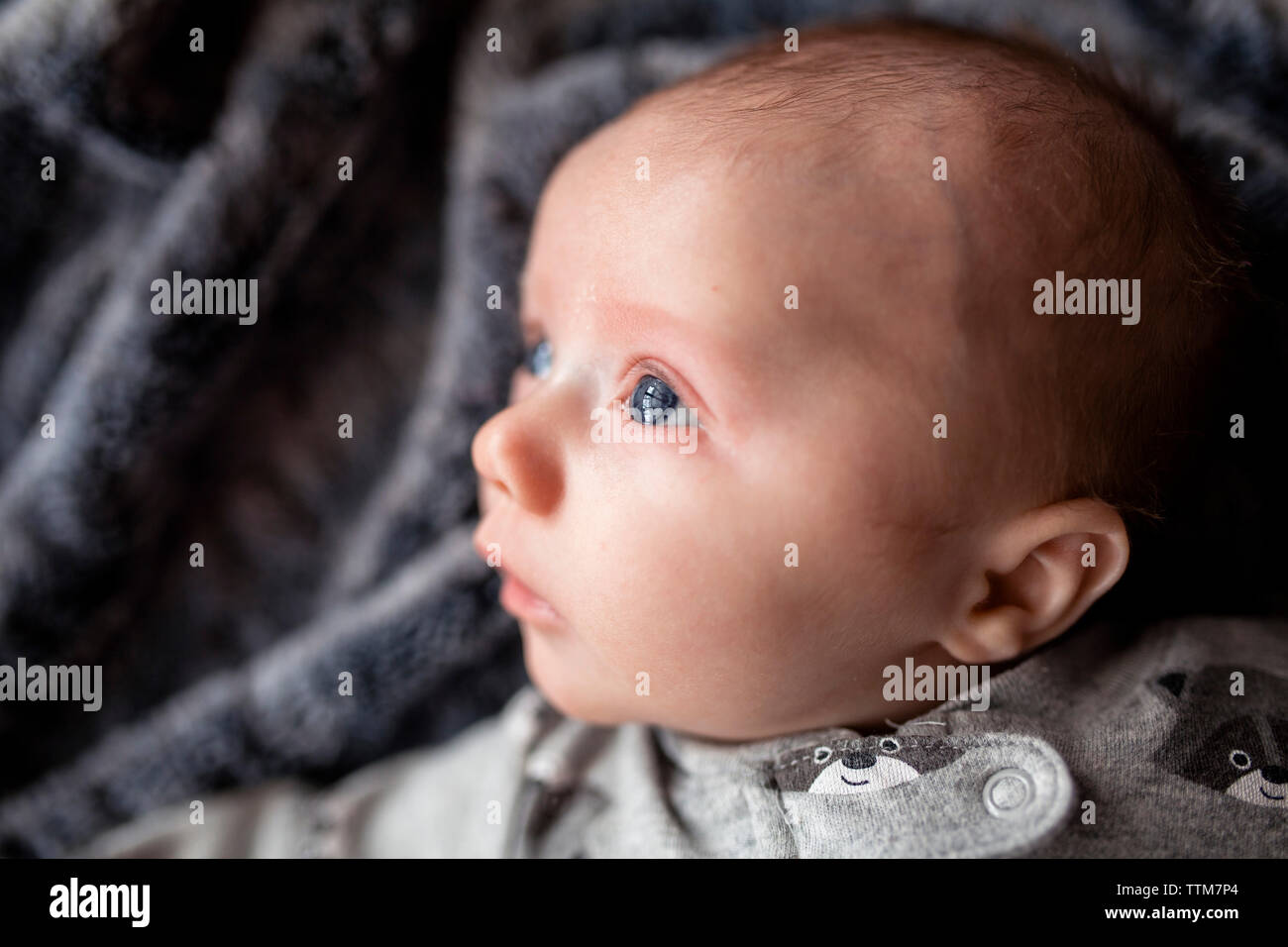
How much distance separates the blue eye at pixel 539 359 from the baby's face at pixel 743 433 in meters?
0.10

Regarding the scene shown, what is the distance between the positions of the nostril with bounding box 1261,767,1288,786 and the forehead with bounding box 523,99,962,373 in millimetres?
518

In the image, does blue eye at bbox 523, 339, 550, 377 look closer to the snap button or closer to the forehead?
the forehead

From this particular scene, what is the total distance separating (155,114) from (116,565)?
1.82 ft

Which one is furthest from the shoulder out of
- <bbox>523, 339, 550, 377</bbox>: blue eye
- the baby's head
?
<bbox>523, 339, 550, 377</bbox>: blue eye

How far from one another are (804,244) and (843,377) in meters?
0.11

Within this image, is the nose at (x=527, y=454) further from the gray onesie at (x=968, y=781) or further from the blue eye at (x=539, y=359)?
the gray onesie at (x=968, y=781)

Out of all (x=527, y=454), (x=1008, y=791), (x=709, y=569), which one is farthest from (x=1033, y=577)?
(x=527, y=454)

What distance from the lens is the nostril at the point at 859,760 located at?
3.01 ft

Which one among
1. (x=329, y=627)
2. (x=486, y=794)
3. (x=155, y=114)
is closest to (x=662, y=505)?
(x=486, y=794)

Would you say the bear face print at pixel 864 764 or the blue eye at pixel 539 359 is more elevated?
the blue eye at pixel 539 359

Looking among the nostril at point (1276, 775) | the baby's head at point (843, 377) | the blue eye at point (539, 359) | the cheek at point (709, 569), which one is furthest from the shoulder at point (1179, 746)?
the blue eye at point (539, 359)

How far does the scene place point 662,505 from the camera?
2.76ft

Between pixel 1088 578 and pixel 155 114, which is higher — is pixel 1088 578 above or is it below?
below
